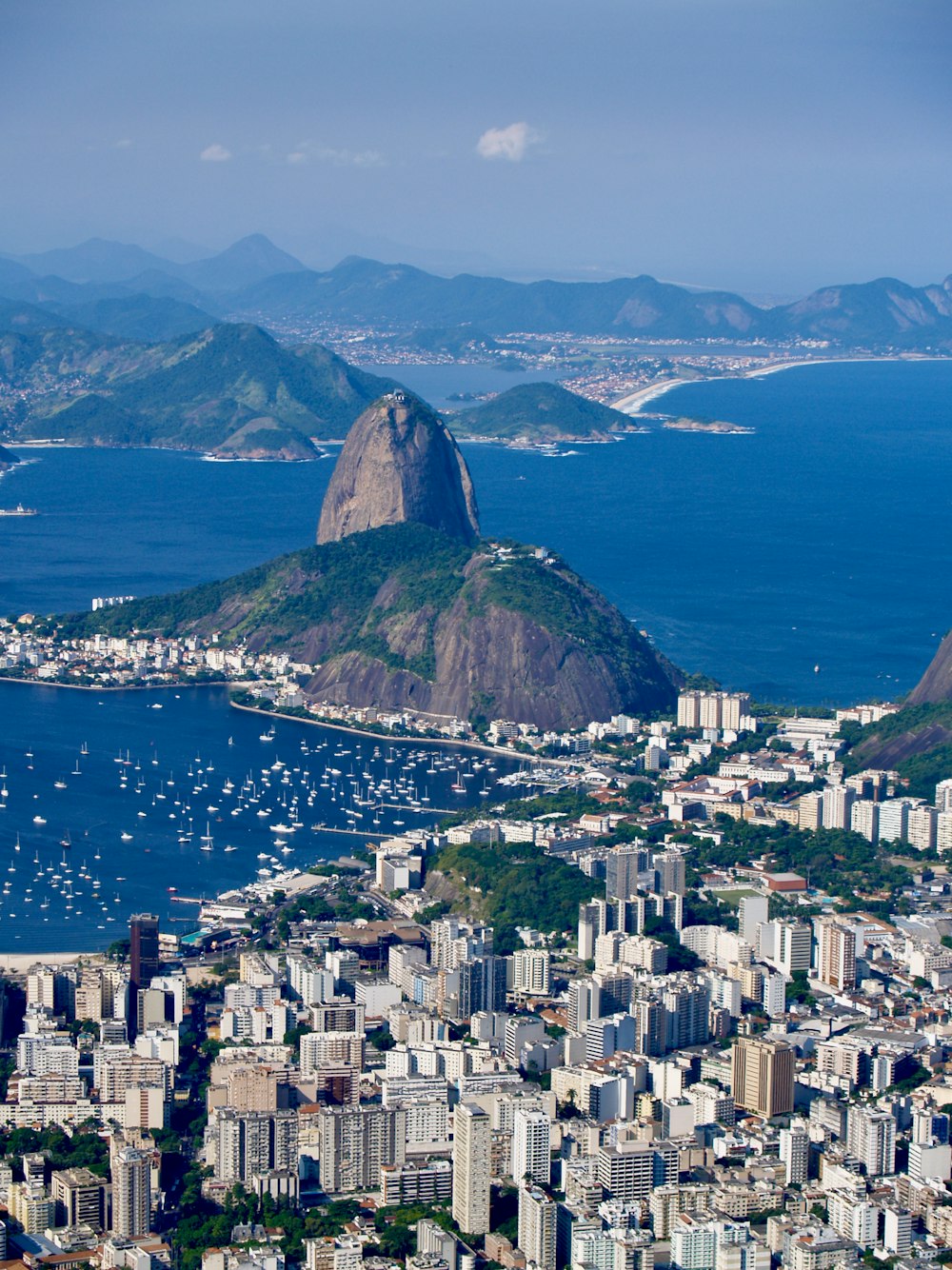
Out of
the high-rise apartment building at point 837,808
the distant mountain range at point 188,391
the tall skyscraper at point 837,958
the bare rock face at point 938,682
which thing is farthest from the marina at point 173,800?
the distant mountain range at point 188,391

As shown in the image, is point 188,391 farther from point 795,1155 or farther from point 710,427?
point 795,1155

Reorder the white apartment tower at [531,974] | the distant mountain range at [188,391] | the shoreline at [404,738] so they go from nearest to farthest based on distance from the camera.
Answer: the white apartment tower at [531,974]
the shoreline at [404,738]
the distant mountain range at [188,391]

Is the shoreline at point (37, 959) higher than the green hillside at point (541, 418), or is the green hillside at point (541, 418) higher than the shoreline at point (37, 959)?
the green hillside at point (541, 418)

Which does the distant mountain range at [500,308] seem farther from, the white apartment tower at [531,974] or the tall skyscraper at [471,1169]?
the tall skyscraper at [471,1169]

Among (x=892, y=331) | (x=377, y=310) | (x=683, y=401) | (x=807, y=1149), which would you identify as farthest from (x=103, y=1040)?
(x=377, y=310)

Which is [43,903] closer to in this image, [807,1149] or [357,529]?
[807,1149]

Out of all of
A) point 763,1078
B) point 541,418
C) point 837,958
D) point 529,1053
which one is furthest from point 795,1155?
point 541,418

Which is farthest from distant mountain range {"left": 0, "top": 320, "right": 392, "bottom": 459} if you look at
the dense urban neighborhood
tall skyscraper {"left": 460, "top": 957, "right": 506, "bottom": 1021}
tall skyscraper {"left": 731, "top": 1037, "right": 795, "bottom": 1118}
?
tall skyscraper {"left": 731, "top": 1037, "right": 795, "bottom": 1118}
